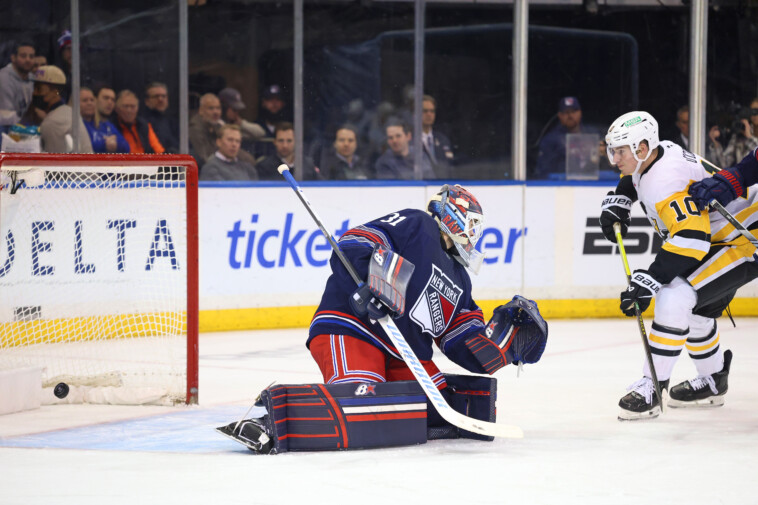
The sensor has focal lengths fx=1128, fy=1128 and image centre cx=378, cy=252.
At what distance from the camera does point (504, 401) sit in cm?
437

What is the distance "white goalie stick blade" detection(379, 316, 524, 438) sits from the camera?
3.35m

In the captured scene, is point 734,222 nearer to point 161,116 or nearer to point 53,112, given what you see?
point 161,116

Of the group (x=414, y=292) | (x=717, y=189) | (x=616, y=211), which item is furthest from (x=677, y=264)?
(x=414, y=292)

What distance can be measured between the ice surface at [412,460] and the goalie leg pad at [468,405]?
0.24ft

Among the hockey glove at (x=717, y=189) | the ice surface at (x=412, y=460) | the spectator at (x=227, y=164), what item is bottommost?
the ice surface at (x=412, y=460)

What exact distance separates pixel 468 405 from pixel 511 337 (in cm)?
25

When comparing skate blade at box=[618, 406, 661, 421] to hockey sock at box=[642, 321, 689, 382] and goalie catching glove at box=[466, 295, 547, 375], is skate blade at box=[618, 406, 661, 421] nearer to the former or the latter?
hockey sock at box=[642, 321, 689, 382]

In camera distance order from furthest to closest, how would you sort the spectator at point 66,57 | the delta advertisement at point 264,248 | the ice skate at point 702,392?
the spectator at point 66,57 < the delta advertisement at point 264,248 < the ice skate at point 702,392

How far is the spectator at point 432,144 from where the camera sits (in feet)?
24.0

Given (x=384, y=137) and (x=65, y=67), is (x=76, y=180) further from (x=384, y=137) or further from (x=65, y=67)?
(x=384, y=137)

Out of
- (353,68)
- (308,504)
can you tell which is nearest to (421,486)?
(308,504)

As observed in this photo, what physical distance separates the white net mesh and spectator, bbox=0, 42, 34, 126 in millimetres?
1094

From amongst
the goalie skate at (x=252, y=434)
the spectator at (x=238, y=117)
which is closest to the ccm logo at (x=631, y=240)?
the spectator at (x=238, y=117)

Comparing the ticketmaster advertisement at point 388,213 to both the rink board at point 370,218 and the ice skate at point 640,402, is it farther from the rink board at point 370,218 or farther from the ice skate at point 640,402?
the ice skate at point 640,402
